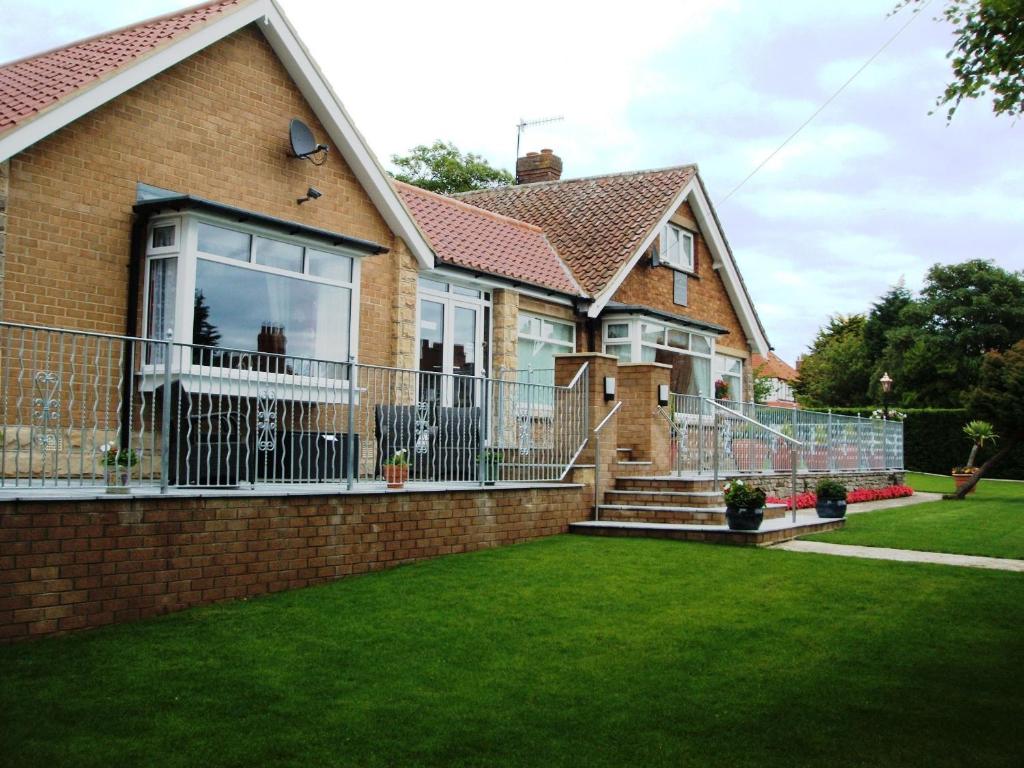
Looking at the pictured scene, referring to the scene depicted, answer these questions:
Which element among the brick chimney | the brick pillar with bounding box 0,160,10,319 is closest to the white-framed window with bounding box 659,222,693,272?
the brick chimney

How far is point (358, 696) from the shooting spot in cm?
552

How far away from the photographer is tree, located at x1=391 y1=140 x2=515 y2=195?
37.5m

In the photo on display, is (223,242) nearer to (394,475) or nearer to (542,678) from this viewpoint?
(394,475)

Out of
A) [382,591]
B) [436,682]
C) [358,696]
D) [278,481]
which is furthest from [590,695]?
[278,481]

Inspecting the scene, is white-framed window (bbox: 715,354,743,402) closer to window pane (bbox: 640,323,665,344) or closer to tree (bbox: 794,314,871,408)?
window pane (bbox: 640,323,665,344)

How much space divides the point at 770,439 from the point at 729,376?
619cm

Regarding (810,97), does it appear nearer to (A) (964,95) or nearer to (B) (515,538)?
(A) (964,95)

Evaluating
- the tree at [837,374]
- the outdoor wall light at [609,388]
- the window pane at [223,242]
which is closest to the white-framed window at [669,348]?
the outdoor wall light at [609,388]

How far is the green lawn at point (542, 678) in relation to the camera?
15.6 feet

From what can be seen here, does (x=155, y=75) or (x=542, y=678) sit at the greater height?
(x=155, y=75)

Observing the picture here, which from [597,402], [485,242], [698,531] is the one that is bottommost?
[698,531]

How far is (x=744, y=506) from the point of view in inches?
438

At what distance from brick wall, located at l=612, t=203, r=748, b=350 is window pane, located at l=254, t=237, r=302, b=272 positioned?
8.06 metres

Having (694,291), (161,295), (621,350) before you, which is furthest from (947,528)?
(161,295)
